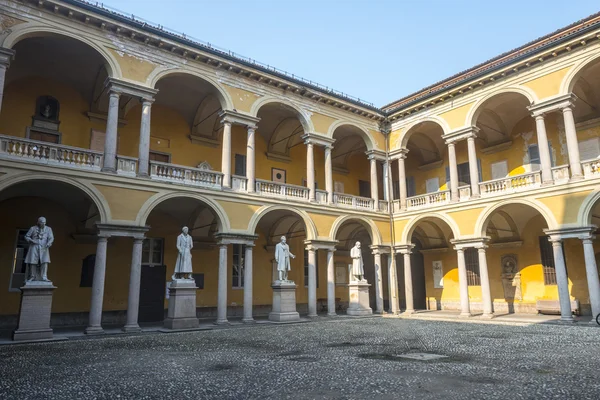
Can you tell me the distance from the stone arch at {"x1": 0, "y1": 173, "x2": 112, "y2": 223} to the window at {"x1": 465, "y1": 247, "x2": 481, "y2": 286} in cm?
1706

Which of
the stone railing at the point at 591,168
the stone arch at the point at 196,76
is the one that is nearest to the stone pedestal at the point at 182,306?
the stone arch at the point at 196,76

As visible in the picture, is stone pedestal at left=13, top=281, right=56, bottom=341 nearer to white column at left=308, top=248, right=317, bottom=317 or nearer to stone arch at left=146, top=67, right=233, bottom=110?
stone arch at left=146, top=67, right=233, bottom=110

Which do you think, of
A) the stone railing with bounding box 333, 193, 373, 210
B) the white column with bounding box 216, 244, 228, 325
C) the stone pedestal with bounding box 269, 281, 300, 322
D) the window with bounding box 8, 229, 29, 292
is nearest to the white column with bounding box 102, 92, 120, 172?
the white column with bounding box 216, 244, 228, 325

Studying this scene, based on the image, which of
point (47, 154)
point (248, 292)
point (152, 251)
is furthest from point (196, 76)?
point (248, 292)

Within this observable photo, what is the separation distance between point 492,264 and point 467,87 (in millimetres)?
8796

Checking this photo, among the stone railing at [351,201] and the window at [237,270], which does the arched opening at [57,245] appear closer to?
the window at [237,270]

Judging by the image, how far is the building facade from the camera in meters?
14.3

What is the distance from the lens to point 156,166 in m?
15.3

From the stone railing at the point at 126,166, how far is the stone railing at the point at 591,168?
16089 millimetres

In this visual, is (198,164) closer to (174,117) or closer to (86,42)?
(174,117)

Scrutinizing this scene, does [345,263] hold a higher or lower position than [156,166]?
lower

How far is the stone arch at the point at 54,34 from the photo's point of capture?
504 inches

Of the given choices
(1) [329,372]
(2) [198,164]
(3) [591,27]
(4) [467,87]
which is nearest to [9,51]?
(2) [198,164]

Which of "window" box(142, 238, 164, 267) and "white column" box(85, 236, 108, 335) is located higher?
"window" box(142, 238, 164, 267)
